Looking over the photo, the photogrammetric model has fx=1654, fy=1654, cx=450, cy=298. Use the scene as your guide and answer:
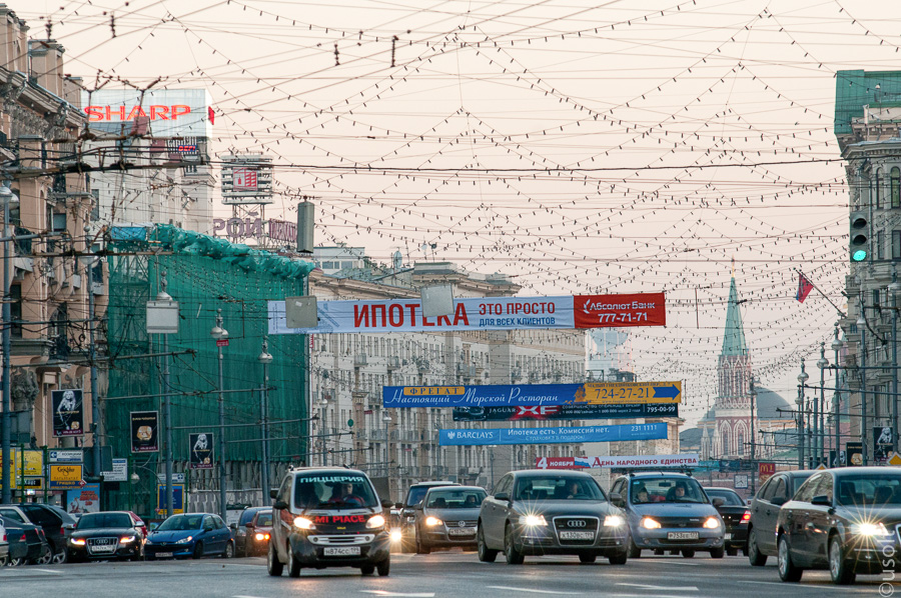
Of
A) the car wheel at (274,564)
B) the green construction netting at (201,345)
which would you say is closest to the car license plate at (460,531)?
the car wheel at (274,564)

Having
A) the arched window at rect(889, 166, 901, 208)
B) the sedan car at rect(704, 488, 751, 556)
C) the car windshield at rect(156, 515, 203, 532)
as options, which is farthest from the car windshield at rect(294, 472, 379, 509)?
the arched window at rect(889, 166, 901, 208)

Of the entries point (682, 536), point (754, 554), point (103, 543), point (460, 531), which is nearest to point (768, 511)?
point (754, 554)

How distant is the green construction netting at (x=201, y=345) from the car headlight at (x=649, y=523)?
123ft

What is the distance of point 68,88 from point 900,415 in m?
44.6

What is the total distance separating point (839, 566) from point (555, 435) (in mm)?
71516

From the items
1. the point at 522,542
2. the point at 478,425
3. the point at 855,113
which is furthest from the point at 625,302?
the point at 478,425

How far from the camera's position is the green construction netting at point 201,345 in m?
75.7

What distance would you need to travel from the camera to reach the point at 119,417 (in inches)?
2975

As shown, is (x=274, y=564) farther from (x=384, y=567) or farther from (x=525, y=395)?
(x=525, y=395)

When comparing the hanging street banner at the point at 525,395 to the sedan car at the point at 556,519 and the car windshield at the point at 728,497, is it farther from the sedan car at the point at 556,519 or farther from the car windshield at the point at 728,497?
the sedan car at the point at 556,519

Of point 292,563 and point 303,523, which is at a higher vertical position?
point 303,523

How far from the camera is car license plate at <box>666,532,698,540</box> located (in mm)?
28719

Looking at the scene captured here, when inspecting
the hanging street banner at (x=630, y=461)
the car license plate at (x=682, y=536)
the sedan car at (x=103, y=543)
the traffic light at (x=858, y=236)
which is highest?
the traffic light at (x=858, y=236)

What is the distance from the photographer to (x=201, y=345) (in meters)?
85.4
